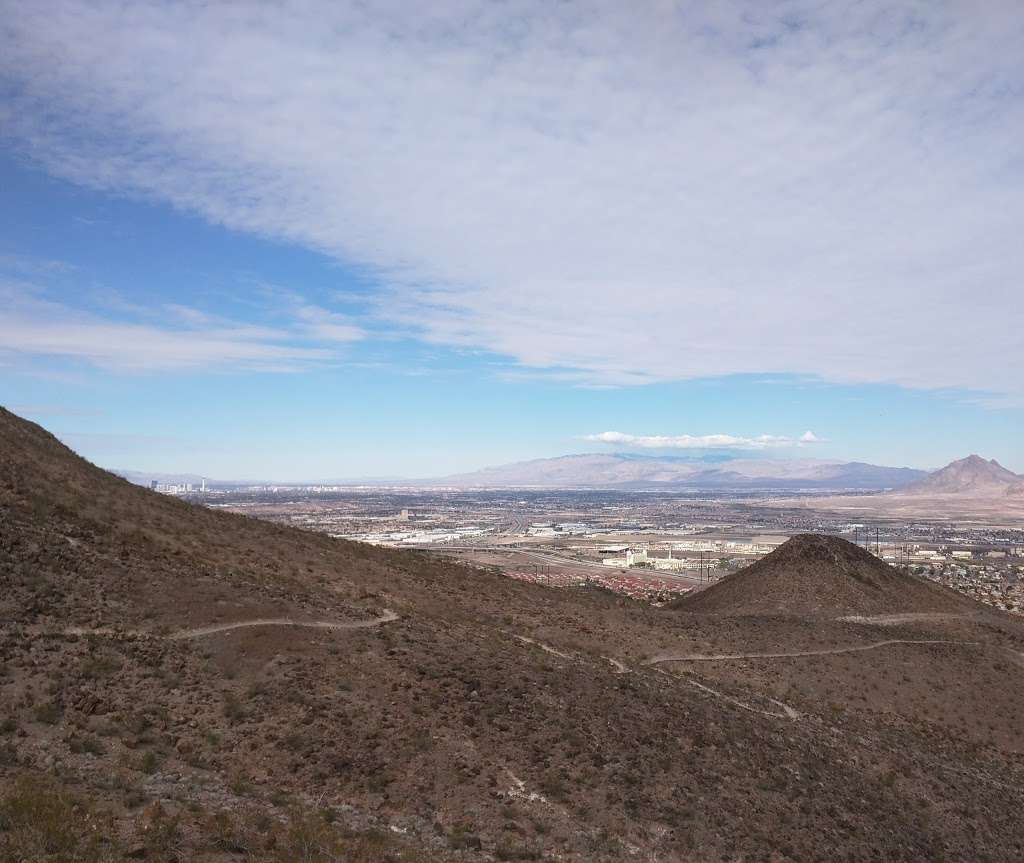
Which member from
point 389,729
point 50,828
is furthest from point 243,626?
point 50,828

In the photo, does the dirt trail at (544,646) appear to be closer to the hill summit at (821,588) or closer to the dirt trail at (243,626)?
the dirt trail at (243,626)

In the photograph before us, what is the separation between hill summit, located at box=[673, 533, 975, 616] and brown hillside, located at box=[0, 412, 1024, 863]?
17.6 meters

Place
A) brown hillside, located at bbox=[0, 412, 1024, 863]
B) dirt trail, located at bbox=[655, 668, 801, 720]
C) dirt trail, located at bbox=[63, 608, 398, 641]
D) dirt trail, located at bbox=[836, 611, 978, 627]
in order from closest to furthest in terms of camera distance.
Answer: brown hillside, located at bbox=[0, 412, 1024, 863] → dirt trail, located at bbox=[63, 608, 398, 641] → dirt trail, located at bbox=[655, 668, 801, 720] → dirt trail, located at bbox=[836, 611, 978, 627]

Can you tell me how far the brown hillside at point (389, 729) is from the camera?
53.4 ft

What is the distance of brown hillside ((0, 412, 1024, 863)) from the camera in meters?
16.3

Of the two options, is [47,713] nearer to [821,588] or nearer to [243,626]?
[243,626]

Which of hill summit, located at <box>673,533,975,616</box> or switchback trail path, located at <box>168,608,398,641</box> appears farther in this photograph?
hill summit, located at <box>673,533,975,616</box>

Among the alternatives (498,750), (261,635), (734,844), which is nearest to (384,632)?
(261,635)

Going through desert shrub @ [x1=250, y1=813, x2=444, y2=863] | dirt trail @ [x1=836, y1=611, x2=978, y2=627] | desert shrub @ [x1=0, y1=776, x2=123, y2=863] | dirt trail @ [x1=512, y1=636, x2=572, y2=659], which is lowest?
dirt trail @ [x1=836, y1=611, x2=978, y2=627]

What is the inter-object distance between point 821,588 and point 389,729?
52.5 m

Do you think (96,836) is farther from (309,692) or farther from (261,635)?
(261,635)

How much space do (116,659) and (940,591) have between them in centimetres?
7323

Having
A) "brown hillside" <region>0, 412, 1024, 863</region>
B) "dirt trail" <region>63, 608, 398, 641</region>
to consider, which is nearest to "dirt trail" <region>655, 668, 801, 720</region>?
"brown hillside" <region>0, 412, 1024, 863</region>

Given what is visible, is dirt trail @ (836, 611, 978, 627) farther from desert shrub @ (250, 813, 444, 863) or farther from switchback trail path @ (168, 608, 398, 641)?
desert shrub @ (250, 813, 444, 863)
